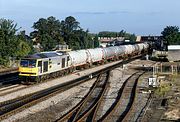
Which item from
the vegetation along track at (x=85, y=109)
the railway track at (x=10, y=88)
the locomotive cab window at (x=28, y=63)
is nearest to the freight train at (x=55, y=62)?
the locomotive cab window at (x=28, y=63)

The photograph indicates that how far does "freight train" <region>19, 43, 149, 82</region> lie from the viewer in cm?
3462

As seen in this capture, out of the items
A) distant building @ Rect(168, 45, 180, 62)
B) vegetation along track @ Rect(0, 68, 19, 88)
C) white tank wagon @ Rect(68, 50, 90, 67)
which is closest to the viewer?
vegetation along track @ Rect(0, 68, 19, 88)

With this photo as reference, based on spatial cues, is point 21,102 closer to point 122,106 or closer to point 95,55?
point 122,106

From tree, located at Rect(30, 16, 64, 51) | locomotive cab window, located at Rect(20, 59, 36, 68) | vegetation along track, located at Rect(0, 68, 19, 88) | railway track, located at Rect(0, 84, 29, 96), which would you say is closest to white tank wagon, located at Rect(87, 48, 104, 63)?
vegetation along track, located at Rect(0, 68, 19, 88)

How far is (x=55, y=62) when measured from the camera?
3884 centimetres

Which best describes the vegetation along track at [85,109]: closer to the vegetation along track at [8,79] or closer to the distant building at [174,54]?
the vegetation along track at [8,79]

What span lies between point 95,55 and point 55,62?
1799cm

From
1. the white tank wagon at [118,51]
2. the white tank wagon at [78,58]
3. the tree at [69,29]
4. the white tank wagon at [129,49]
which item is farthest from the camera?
the tree at [69,29]

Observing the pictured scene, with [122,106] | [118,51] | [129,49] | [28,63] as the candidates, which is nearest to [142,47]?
[129,49]

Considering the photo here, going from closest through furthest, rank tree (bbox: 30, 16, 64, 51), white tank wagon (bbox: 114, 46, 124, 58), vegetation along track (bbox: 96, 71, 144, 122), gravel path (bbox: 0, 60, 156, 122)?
vegetation along track (bbox: 96, 71, 144, 122), gravel path (bbox: 0, 60, 156, 122), white tank wagon (bbox: 114, 46, 124, 58), tree (bbox: 30, 16, 64, 51)

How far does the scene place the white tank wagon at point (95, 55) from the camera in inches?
2141

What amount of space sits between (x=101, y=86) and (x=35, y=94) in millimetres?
6903

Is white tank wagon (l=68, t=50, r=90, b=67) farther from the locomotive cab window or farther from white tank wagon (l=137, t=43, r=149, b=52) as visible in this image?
white tank wagon (l=137, t=43, r=149, b=52)

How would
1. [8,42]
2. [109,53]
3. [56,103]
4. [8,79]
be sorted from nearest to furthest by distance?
[56,103]
[8,79]
[8,42]
[109,53]
